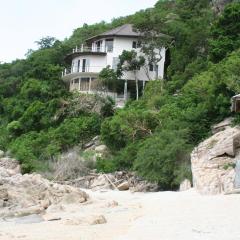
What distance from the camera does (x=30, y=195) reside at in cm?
2514

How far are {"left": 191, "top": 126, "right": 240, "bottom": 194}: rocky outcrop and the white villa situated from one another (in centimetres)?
3004

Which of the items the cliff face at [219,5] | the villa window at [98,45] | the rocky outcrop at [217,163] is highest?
the cliff face at [219,5]

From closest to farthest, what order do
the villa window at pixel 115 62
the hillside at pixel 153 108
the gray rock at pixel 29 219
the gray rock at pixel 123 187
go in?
the gray rock at pixel 29 219
the hillside at pixel 153 108
the gray rock at pixel 123 187
the villa window at pixel 115 62

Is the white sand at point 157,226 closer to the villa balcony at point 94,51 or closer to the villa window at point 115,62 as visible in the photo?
the villa window at point 115,62

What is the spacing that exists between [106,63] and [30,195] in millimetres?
33990

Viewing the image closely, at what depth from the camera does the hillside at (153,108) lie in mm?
29219

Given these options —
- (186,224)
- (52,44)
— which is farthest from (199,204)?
(52,44)

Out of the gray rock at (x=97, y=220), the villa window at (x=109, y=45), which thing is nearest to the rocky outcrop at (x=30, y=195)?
the gray rock at (x=97, y=220)

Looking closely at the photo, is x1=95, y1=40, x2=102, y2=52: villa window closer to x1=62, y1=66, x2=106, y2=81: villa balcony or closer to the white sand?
x1=62, y1=66, x2=106, y2=81: villa balcony

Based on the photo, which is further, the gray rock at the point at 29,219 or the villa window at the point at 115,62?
the villa window at the point at 115,62

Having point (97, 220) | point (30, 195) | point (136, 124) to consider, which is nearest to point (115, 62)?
point (136, 124)

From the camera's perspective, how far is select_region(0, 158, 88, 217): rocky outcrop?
74.5ft

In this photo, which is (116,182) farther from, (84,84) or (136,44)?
(136,44)

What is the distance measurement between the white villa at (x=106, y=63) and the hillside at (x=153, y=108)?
1.57 meters
